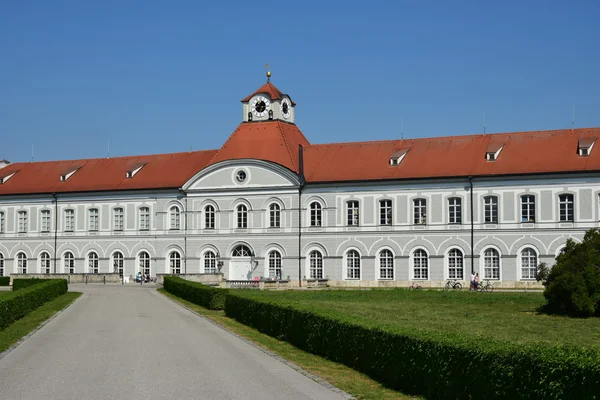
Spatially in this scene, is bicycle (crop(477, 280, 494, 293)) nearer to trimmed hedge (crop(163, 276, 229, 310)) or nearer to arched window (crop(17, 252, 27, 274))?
trimmed hedge (crop(163, 276, 229, 310))

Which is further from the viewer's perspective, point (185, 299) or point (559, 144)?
point (559, 144)

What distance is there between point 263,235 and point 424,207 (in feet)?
39.0

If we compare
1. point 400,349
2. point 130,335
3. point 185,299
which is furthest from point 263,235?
point 400,349

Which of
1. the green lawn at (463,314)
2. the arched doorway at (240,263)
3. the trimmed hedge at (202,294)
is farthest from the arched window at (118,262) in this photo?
the green lawn at (463,314)

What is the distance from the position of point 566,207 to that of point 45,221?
4103cm

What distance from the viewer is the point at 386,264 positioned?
6150 cm

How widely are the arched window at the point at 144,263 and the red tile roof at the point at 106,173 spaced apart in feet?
17.3

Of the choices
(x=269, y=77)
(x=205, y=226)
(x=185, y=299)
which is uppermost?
(x=269, y=77)

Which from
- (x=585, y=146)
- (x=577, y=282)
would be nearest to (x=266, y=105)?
(x=585, y=146)

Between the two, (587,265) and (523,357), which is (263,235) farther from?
(523,357)

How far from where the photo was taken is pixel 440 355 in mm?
15297

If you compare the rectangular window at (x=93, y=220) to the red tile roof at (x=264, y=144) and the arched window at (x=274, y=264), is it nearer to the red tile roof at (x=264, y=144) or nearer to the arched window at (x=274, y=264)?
the red tile roof at (x=264, y=144)

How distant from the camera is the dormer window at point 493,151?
59.8 m

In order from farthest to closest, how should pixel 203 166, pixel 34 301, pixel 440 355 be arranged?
pixel 203 166, pixel 34 301, pixel 440 355
